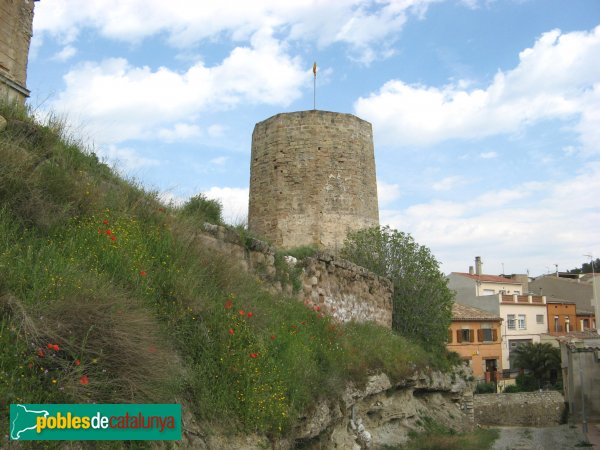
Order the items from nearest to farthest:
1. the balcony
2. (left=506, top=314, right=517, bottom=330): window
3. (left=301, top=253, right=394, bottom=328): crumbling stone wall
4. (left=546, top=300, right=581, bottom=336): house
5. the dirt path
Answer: (left=301, top=253, right=394, bottom=328): crumbling stone wall → the dirt path → (left=506, top=314, right=517, bottom=330): window → the balcony → (left=546, top=300, right=581, bottom=336): house

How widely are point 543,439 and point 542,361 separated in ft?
45.5

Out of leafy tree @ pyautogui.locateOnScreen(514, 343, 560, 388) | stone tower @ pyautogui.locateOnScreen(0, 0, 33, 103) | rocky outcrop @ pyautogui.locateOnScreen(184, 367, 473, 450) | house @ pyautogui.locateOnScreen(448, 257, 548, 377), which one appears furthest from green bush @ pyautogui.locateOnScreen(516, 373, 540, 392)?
stone tower @ pyautogui.locateOnScreen(0, 0, 33, 103)

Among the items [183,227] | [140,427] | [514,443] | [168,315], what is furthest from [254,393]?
[514,443]

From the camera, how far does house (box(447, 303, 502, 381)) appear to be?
3347 cm

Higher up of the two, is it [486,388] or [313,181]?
[313,181]

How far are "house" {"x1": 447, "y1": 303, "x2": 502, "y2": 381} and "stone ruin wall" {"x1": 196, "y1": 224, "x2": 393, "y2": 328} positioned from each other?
865 inches

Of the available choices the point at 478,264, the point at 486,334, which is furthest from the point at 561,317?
the point at 486,334

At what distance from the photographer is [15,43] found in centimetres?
789

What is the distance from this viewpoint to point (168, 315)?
454 centimetres

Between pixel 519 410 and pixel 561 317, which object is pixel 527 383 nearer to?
pixel 519 410

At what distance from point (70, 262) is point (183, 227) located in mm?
2072

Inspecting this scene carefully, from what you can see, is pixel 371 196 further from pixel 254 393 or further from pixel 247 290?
pixel 254 393

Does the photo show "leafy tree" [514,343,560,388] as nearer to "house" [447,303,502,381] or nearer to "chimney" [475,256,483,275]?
"house" [447,303,502,381]

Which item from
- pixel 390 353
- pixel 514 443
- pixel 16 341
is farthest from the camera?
pixel 514 443
